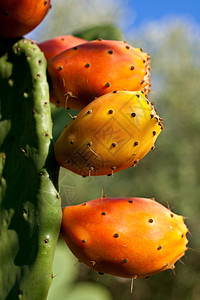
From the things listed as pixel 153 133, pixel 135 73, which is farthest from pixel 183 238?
pixel 135 73

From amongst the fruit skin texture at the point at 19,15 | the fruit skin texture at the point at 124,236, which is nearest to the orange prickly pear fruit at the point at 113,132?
the fruit skin texture at the point at 124,236

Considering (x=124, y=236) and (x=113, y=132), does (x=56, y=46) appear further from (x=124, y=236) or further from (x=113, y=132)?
(x=124, y=236)

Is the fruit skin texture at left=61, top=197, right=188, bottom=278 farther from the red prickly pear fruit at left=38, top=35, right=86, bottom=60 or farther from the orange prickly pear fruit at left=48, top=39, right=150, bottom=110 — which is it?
the red prickly pear fruit at left=38, top=35, right=86, bottom=60

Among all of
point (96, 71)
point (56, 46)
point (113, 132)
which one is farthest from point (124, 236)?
point (56, 46)

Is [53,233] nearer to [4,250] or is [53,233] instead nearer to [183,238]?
[4,250]

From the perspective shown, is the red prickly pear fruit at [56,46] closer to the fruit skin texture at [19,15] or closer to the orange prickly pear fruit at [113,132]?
the fruit skin texture at [19,15]

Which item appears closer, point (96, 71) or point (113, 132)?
point (113, 132)

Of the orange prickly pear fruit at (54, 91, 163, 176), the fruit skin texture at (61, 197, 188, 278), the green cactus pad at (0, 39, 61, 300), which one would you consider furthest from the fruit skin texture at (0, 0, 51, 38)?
the fruit skin texture at (61, 197, 188, 278)
